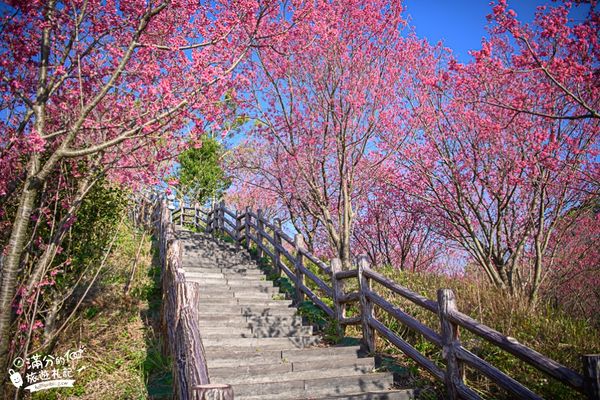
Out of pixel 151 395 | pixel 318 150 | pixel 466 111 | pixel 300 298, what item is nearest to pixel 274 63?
pixel 318 150

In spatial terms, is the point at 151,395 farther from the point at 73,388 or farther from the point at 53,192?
the point at 53,192

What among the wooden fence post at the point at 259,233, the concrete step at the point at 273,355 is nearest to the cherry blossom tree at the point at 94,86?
the concrete step at the point at 273,355

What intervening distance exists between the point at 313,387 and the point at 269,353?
3.37 feet

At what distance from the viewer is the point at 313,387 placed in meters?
5.46

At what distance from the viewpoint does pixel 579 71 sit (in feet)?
21.5

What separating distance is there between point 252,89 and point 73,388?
9.60 m

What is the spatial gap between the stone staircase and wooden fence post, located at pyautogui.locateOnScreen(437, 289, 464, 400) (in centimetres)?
68

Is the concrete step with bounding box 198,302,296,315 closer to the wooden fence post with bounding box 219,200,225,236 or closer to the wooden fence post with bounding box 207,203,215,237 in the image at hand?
the wooden fence post with bounding box 219,200,225,236

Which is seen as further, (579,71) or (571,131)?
(571,131)

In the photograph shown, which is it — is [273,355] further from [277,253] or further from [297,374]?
[277,253]

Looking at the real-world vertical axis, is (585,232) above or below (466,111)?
below

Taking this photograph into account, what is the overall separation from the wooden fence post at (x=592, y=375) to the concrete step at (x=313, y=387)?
2.89 metres

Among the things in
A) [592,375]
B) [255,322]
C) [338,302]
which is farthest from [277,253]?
[592,375]

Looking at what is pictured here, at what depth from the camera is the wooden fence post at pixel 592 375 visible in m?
3.19
